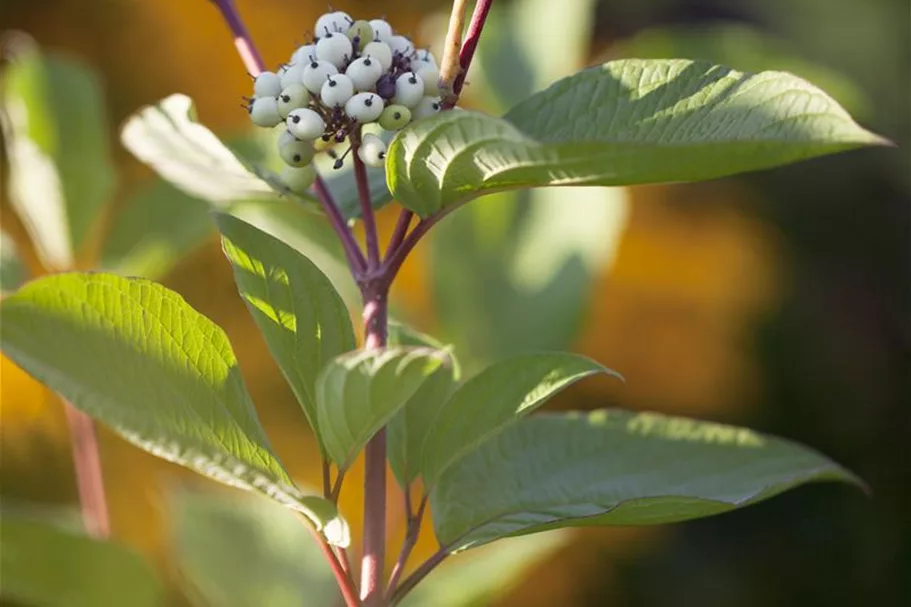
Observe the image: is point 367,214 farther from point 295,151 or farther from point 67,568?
point 67,568

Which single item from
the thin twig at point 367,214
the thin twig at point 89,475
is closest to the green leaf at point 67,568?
the thin twig at point 89,475

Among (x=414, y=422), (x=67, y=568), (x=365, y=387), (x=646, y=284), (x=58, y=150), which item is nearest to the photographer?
(x=365, y=387)

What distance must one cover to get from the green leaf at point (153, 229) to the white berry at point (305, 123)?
337mm

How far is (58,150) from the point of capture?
68 centimetres

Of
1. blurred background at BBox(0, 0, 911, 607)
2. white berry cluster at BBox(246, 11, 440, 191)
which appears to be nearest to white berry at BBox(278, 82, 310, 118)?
white berry cluster at BBox(246, 11, 440, 191)

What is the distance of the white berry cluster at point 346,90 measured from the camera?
37 centimetres

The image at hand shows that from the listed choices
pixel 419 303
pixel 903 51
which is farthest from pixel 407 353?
pixel 903 51

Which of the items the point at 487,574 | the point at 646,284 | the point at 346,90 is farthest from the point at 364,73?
the point at 646,284

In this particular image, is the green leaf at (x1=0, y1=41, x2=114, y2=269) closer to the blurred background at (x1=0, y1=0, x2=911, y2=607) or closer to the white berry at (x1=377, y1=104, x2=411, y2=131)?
the blurred background at (x1=0, y1=0, x2=911, y2=607)

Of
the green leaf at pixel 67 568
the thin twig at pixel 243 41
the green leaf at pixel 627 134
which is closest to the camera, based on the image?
the green leaf at pixel 627 134

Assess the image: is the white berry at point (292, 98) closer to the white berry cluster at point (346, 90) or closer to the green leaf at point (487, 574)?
the white berry cluster at point (346, 90)

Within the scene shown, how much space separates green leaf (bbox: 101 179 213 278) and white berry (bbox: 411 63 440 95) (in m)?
0.35

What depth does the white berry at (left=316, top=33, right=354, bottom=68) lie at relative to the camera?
38 centimetres

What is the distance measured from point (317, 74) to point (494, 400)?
13cm
